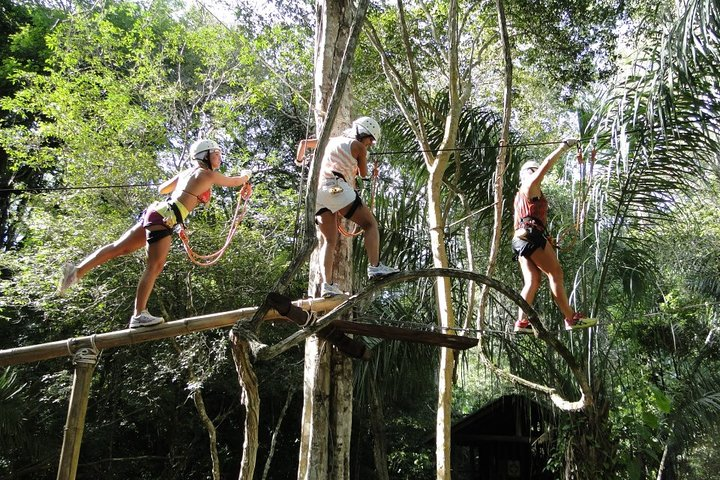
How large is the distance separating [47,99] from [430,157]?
6904mm

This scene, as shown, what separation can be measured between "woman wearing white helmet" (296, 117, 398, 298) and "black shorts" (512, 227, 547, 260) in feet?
3.93

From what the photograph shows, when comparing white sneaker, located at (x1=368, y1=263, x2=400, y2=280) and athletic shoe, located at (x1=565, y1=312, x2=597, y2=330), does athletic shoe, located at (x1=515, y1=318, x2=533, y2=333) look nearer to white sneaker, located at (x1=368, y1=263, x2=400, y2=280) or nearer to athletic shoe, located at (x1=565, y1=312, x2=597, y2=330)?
athletic shoe, located at (x1=565, y1=312, x2=597, y2=330)

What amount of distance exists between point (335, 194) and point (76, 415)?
243cm

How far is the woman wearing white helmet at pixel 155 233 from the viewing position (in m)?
4.84

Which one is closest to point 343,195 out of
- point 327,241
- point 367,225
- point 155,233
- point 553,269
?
point 367,225

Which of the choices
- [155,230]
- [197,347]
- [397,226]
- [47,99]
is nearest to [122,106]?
[47,99]

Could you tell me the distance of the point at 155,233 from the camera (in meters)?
4.94

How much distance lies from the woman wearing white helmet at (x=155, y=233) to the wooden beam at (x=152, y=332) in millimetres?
99

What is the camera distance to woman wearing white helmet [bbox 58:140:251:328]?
4836mm

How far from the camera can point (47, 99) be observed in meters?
10.9

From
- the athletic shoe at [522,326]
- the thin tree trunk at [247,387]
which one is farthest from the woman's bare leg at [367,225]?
the thin tree trunk at [247,387]

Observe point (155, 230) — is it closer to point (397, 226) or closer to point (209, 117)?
point (397, 226)

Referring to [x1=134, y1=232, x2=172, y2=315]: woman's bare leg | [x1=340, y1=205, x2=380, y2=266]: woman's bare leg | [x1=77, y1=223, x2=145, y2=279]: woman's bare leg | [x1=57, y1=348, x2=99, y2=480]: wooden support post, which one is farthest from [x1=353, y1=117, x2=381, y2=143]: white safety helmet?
[x1=57, y1=348, x2=99, y2=480]: wooden support post

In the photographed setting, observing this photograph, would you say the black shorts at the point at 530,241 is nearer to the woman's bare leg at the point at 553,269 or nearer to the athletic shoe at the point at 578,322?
the woman's bare leg at the point at 553,269
